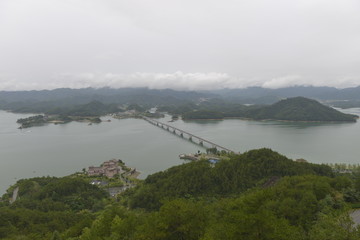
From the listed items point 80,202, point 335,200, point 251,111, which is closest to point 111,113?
point 251,111

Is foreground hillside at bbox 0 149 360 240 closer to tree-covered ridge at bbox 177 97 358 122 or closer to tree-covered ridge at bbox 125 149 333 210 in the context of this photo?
tree-covered ridge at bbox 125 149 333 210

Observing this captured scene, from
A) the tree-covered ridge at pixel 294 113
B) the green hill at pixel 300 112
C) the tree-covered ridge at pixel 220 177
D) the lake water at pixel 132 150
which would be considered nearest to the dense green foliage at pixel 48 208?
the tree-covered ridge at pixel 220 177

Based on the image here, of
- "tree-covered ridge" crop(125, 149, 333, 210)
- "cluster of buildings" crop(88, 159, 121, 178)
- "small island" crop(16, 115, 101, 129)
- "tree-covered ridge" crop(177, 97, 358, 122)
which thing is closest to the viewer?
"tree-covered ridge" crop(125, 149, 333, 210)

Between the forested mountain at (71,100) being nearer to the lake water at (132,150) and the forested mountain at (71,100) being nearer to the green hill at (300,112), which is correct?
the lake water at (132,150)

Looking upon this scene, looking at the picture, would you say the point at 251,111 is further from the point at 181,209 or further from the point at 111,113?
the point at 181,209

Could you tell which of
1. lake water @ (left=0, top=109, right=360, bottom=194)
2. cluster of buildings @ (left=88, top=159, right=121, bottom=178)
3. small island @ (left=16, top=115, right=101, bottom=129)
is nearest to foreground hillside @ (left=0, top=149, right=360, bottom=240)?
cluster of buildings @ (left=88, top=159, right=121, bottom=178)

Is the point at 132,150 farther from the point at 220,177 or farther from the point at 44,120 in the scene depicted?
the point at 44,120

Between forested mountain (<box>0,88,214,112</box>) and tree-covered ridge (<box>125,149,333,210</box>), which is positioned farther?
forested mountain (<box>0,88,214,112</box>)
